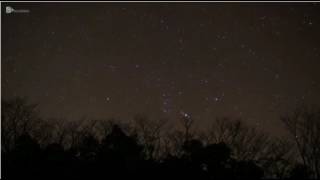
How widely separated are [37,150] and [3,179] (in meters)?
3.81

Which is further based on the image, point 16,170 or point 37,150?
point 37,150

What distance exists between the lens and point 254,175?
20391 mm

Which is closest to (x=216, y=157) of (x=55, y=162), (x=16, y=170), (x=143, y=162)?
(x=143, y=162)

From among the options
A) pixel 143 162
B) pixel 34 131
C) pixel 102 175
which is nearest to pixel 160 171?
pixel 143 162

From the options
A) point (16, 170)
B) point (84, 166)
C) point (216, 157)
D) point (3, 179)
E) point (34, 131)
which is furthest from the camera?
point (34, 131)

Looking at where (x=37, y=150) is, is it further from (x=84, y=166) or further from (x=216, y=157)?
(x=216, y=157)

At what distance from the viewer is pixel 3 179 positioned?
16.4m

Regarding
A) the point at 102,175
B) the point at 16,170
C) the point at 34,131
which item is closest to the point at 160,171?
the point at 102,175

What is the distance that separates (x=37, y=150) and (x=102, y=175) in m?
2.84

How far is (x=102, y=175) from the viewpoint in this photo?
19.0m

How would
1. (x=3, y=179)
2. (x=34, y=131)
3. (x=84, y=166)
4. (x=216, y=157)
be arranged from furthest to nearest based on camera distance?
1. (x=34, y=131)
2. (x=216, y=157)
3. (x=84, y=166)
4. (x=3, y=179)

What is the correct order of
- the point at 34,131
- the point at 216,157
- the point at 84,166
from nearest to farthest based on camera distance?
the point at 84,166 < the point at 216,157 < the point at 34,131

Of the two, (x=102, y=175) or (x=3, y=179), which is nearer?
(x=3, y=179)

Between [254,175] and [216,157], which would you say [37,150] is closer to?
[216,157]
